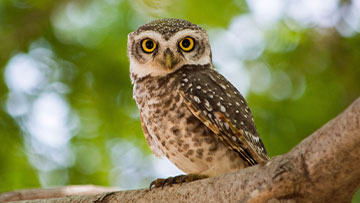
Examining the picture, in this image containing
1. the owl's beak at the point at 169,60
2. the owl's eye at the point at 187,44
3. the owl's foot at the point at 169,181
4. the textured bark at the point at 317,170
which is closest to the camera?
the textured bark at the point at 317,170

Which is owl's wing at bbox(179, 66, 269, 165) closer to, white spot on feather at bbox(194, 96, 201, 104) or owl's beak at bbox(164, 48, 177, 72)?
white spot on feather at bbox(194, 96, 201, 104)

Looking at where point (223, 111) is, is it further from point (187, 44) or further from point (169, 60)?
point (187, 44)

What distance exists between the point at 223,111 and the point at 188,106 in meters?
0.28

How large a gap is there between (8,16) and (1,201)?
2.42 meters

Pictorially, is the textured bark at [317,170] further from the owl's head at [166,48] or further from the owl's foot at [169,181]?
the owl's head at [166,48]

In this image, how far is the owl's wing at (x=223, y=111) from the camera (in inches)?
147

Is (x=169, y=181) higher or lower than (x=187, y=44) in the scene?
lower

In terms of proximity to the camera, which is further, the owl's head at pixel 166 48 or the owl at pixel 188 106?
the owl's head at pixel 166 48

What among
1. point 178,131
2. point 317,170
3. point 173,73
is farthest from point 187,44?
point 317,170

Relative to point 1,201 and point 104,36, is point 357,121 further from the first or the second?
point 104,36

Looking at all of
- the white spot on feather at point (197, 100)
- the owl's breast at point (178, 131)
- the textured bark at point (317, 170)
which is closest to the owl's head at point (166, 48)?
the owl's breast at point (178, 131)

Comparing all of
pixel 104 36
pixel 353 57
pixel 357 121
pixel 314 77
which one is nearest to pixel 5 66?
pixel 104 36

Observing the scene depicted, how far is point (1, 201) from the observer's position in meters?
4.00

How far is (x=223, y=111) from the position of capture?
3867 millimetres
